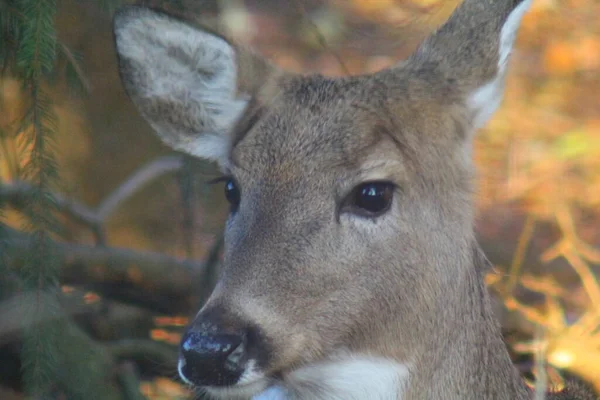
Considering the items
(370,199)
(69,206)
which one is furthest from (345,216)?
(69,206)

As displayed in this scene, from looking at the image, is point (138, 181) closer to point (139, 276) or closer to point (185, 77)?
point (139, 276)

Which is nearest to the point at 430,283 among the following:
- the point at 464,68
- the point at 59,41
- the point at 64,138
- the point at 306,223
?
the point at 306,223

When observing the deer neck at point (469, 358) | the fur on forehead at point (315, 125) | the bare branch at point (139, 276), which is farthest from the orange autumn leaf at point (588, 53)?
the fur on forehead at point (315, 125)

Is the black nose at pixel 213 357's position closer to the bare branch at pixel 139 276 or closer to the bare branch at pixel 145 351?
the bare branch at pixel 145 351

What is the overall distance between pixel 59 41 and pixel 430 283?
1.83m

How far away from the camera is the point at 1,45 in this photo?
4508mm

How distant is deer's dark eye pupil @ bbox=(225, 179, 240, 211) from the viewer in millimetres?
4121

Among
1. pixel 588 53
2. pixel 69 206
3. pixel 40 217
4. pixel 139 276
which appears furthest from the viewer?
pixel 588 53

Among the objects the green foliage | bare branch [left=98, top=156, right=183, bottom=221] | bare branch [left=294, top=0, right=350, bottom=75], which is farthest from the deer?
bare branch [left=98, top=156, right=183, bottom=221]

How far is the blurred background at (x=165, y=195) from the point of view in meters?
4.51

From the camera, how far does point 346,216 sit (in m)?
3.87

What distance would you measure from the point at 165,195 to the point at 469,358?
11.1ft

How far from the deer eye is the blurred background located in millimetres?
741

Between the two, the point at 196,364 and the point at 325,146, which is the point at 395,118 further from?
the point at 196,364
